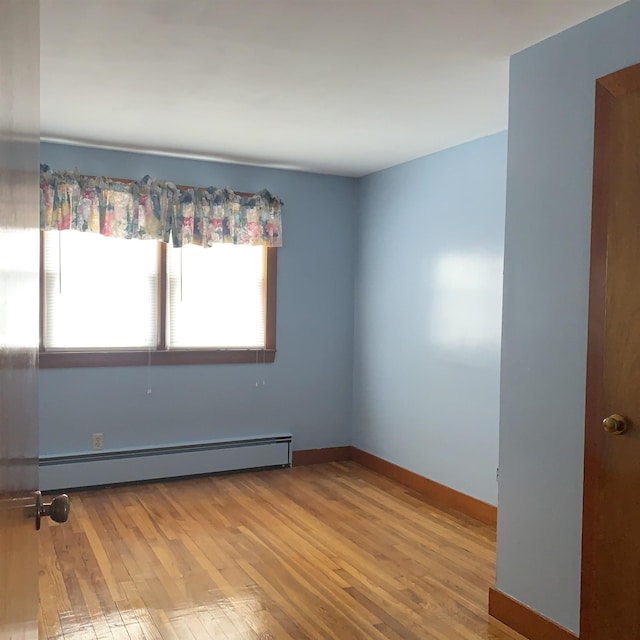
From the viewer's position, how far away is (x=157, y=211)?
4.44 meters

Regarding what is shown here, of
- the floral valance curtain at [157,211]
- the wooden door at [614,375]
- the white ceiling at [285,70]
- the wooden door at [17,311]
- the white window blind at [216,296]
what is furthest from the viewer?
the white window blind at [216,296]

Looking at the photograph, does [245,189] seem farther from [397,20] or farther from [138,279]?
[397,20]

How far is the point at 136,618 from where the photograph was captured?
2.62 meters

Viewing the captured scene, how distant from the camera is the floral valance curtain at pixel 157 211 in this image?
4160 millimetres

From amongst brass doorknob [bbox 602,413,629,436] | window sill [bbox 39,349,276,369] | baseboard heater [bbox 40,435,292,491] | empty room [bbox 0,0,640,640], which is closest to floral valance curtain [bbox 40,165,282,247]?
empty room [bbox 0,0,640,640]

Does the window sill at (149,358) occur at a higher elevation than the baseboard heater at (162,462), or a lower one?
higher

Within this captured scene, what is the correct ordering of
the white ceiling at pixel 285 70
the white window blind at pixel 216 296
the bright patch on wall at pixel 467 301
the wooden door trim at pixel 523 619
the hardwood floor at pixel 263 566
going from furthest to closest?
the white window blind at pixel 216 296, the bright patch on wall at pixel 467 301, the hardwood floor at pixel 263 566, the wooden door trim at pixel 523 619, the white ceiling at pixel 285 70

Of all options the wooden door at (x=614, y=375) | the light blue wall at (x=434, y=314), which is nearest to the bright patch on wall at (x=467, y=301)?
the light blue wall at (x=434, y=314)

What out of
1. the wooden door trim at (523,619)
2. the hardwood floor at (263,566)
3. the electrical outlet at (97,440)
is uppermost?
the electrical outlet at (97,440)

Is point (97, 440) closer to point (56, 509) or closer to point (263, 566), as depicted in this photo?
point (263, 566)

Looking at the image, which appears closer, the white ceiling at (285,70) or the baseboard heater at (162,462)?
the white ceiling at (285,70)

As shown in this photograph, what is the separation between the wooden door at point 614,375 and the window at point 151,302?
302 centimetres

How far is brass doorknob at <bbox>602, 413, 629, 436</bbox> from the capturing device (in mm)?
2111

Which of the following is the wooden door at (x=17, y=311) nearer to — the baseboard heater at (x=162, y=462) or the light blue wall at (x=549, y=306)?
the light blue wall at (x=549, y=306)
